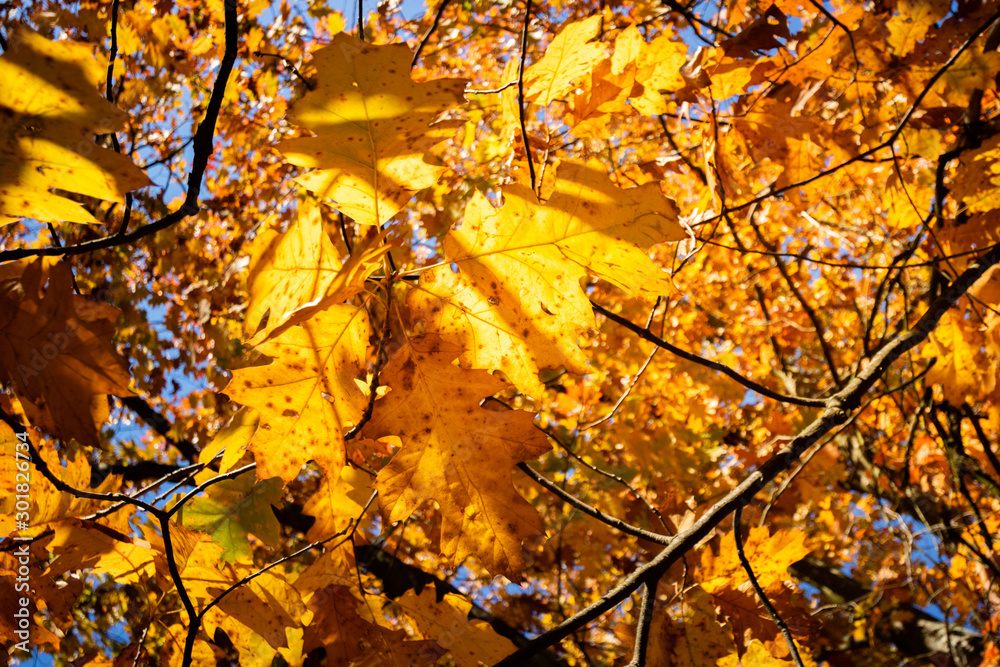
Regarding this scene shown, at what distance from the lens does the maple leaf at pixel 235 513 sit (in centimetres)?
152

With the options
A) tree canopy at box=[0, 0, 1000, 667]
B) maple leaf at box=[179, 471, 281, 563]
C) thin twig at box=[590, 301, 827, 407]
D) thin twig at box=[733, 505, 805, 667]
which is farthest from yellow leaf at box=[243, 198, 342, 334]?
thin twig at box=[733, 505, 805, 667]

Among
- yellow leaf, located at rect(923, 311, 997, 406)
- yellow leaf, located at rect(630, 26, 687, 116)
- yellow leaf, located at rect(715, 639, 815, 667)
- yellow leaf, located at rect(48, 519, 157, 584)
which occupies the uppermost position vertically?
yellow leaf, located at rect(630, 26, 687, 116)

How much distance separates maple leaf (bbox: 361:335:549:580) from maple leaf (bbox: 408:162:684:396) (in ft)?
0.23

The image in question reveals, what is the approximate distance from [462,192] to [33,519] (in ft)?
8.99

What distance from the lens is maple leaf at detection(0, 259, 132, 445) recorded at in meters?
0.88

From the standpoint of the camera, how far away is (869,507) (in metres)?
8.52

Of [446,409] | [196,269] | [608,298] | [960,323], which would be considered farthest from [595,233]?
[196,269]

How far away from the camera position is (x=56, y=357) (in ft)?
2.98

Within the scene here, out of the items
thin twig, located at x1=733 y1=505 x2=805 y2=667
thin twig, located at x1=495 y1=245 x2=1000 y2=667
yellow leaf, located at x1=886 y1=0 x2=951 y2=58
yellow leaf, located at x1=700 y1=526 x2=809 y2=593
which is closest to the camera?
thin twig, located at x1=495 y1=245 x2=1000 y2=667

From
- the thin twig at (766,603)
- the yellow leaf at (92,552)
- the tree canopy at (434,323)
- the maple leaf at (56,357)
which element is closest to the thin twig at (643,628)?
the tree canopy at (434,323)

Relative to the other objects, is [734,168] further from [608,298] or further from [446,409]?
[608,298]

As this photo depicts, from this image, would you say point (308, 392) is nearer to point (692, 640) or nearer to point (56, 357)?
point (56, 357)

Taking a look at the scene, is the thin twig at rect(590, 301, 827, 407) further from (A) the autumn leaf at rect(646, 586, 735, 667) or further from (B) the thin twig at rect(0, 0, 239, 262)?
(B) the thin twig at rect(0, 0, 239, 262)

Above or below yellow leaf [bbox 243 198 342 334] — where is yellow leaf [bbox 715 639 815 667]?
below
